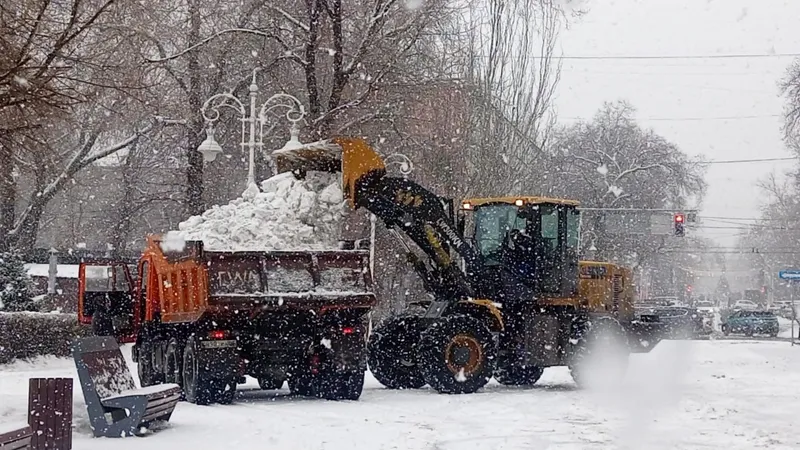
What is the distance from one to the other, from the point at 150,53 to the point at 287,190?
1195cm

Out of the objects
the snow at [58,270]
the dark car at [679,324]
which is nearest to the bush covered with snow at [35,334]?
the dark car at [679,324]

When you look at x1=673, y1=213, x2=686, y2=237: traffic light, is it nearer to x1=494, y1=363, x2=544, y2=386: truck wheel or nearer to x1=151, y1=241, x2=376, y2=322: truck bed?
x1=494, y1=363, x2=544, y2=386: truck wheel

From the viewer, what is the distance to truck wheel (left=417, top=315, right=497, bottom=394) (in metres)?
17.7

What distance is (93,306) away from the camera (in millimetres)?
18531

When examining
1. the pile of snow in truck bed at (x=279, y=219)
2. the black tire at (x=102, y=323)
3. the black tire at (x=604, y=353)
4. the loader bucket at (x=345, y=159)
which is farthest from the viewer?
the black tire at (x=604, y=353)

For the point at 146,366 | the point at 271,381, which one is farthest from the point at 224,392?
the point at 146,366

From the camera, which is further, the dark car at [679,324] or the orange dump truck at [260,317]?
the dark car at [679,324]

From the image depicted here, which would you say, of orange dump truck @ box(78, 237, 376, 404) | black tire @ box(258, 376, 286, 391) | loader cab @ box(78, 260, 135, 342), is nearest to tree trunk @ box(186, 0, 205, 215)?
loader cab @ box(78, 260, 135, 342)

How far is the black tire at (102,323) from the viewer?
18.3 meters

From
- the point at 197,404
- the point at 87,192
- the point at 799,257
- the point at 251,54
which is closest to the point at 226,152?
the point at 251,54

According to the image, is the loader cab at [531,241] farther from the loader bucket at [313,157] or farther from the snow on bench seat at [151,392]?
the snow on bench seat at [151,392]

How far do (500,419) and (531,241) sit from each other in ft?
18.6

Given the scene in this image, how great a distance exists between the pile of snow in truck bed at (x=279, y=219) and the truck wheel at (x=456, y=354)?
2.17 metres

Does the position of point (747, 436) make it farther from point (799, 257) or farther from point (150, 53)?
point (799, 257)
